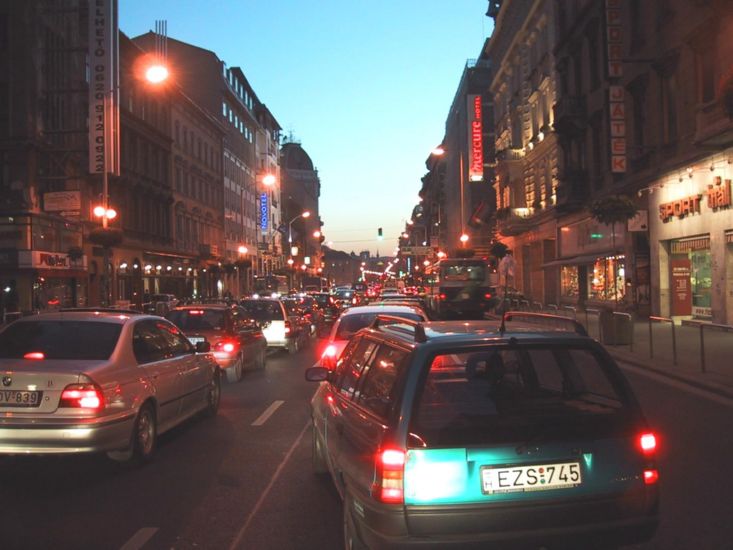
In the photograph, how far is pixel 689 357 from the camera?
15852mm

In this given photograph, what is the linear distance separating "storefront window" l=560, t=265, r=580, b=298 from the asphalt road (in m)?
29.4

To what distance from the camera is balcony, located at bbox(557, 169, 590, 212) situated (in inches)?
1359

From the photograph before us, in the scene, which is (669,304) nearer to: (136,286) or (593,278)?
(593,278)

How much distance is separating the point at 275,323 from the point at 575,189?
20.4 metres

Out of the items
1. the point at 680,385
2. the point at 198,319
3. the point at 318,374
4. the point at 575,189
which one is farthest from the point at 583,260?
the point at 318,374

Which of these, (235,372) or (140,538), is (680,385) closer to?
(235,372)

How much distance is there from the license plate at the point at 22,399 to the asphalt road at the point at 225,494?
613 mm

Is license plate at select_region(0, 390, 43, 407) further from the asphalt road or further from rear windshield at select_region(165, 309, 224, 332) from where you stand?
rear windshield at select_region(165, 309, 224, 332)

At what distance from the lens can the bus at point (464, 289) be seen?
125ft

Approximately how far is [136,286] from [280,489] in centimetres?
4244

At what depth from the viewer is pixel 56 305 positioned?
116 ft

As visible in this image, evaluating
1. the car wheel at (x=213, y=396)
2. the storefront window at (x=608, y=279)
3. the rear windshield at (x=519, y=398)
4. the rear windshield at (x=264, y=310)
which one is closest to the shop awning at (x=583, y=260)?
the storefront window at (x=608, y=279)

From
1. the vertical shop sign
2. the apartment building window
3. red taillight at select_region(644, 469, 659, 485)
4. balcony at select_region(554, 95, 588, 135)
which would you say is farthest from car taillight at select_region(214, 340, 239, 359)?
balcony at select_region(554, 95, 588, 135)

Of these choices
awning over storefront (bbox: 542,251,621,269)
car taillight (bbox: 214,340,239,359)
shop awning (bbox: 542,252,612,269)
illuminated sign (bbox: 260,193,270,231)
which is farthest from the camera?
illuminated sign (bbox: 260,193,270,231)
